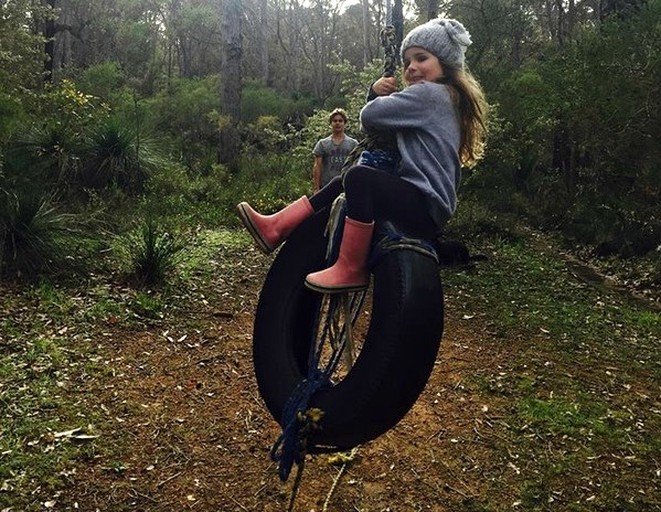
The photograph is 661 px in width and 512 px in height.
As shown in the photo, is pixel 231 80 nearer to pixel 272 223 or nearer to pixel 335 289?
pixel 272 223

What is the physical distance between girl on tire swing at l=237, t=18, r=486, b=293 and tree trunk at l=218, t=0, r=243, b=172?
32.7 ft

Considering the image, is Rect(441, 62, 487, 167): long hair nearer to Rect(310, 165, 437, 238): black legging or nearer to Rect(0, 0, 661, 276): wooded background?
Rect(310, 165, 437, 238): black legging

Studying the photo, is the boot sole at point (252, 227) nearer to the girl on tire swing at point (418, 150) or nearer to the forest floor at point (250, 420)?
the girl on tire swing at point (418, 150)

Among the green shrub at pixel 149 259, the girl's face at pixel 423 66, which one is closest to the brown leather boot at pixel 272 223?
the girl's face at pixel 423 66

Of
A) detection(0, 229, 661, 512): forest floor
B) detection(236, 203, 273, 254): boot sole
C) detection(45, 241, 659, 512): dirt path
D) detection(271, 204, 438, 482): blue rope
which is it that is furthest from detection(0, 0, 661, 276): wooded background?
detection(271, 204, 438, 482): blue rope

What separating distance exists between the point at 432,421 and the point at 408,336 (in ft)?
9.37

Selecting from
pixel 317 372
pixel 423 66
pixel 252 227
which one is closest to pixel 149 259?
pixel 252 227

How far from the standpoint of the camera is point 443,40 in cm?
209

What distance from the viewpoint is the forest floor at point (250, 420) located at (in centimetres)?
360

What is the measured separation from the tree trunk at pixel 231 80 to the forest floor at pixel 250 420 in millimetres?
6121

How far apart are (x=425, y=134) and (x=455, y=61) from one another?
11.8 inches

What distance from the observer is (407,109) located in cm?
200

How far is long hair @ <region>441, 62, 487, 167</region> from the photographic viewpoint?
211cm

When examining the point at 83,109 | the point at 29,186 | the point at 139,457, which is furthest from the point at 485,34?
the point at 139,457
